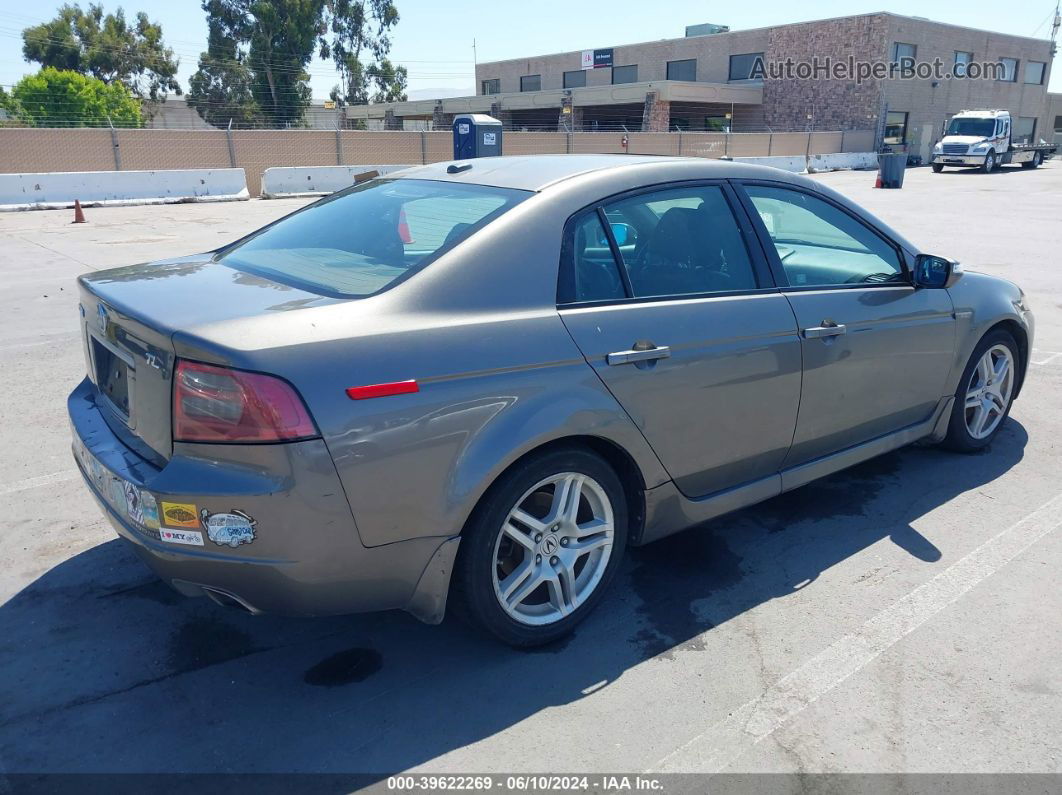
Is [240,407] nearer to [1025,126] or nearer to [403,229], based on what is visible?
[403,229]

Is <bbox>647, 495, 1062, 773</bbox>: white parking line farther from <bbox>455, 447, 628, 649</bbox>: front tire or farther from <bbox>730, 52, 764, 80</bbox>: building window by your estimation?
<bbox>730, 52, 764, 80</bbox>: building window

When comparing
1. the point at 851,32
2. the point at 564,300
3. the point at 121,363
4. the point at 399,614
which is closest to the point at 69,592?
the point at 121,363

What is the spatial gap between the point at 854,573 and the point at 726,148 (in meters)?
37.5

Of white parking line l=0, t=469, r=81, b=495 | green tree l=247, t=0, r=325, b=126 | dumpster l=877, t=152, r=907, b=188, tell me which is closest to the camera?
white parking line l=0, t=469, r=81, b=495

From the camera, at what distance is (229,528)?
8.15 ft

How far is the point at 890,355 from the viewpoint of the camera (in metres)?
4.03

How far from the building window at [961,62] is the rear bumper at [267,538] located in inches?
2317

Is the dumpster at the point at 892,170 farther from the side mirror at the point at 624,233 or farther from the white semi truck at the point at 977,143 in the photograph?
the side mirror at the point at 624,233

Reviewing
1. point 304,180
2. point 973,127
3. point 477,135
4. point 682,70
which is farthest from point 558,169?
point 682,70

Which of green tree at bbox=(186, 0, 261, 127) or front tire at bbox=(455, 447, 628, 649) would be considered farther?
green tree at bbox=(186, 0, 261, 127)

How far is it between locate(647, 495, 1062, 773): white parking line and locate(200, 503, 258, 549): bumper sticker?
1.39 m

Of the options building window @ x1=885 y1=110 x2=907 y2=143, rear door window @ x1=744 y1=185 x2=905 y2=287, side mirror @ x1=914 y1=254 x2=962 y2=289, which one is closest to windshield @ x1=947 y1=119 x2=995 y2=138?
building window @ x1=885 y1=110 x2=907 y2=143

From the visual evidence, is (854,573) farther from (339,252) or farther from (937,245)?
(937,245)

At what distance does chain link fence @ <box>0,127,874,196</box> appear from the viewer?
2281 centimetres
